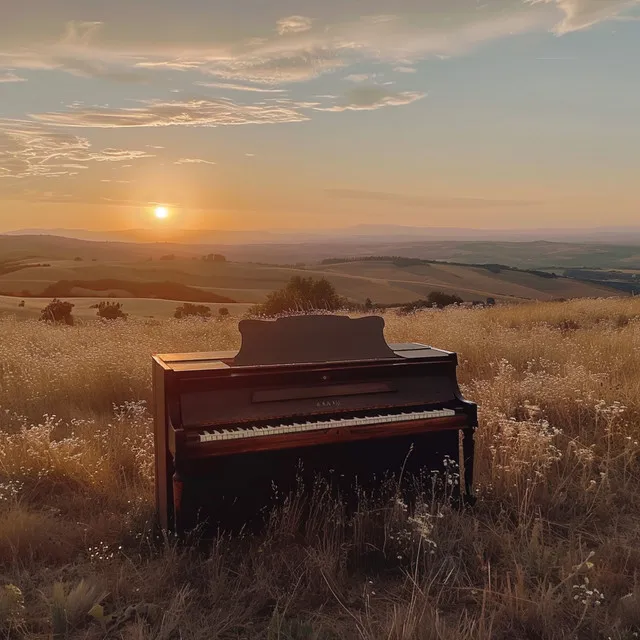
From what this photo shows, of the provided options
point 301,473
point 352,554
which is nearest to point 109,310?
point 301,473

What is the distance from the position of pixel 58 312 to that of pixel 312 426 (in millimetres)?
15799

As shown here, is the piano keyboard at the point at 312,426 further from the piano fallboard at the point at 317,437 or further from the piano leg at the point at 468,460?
the piano leg at the point at 468,460

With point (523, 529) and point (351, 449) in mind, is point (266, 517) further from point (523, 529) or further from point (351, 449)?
point (523, 529)

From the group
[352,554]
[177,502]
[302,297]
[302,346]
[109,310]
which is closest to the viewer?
[177,502]

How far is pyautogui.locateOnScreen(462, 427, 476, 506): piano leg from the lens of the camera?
487 centimetres

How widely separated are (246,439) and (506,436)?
2.51 meters

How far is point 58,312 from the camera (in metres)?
18.2

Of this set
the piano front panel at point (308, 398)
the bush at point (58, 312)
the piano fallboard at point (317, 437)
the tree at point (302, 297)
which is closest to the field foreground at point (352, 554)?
the piano fallboard at point (317, 437)

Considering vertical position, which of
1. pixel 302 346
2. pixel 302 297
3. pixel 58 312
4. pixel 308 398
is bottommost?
pixel 58 312

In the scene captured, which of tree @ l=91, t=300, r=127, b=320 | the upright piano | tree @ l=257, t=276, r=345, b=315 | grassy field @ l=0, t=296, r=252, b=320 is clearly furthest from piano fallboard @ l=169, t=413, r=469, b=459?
tree @ l=91, t=300, r=127, b=320

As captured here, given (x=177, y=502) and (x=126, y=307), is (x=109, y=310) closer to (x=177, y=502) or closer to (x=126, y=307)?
(x=126, y=307)

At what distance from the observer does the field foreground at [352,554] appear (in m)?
3.62

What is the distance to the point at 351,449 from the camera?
4871 millimetres

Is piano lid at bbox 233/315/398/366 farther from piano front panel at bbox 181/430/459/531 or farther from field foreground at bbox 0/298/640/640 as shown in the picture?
field foreground at bbox 0/298/640/640
